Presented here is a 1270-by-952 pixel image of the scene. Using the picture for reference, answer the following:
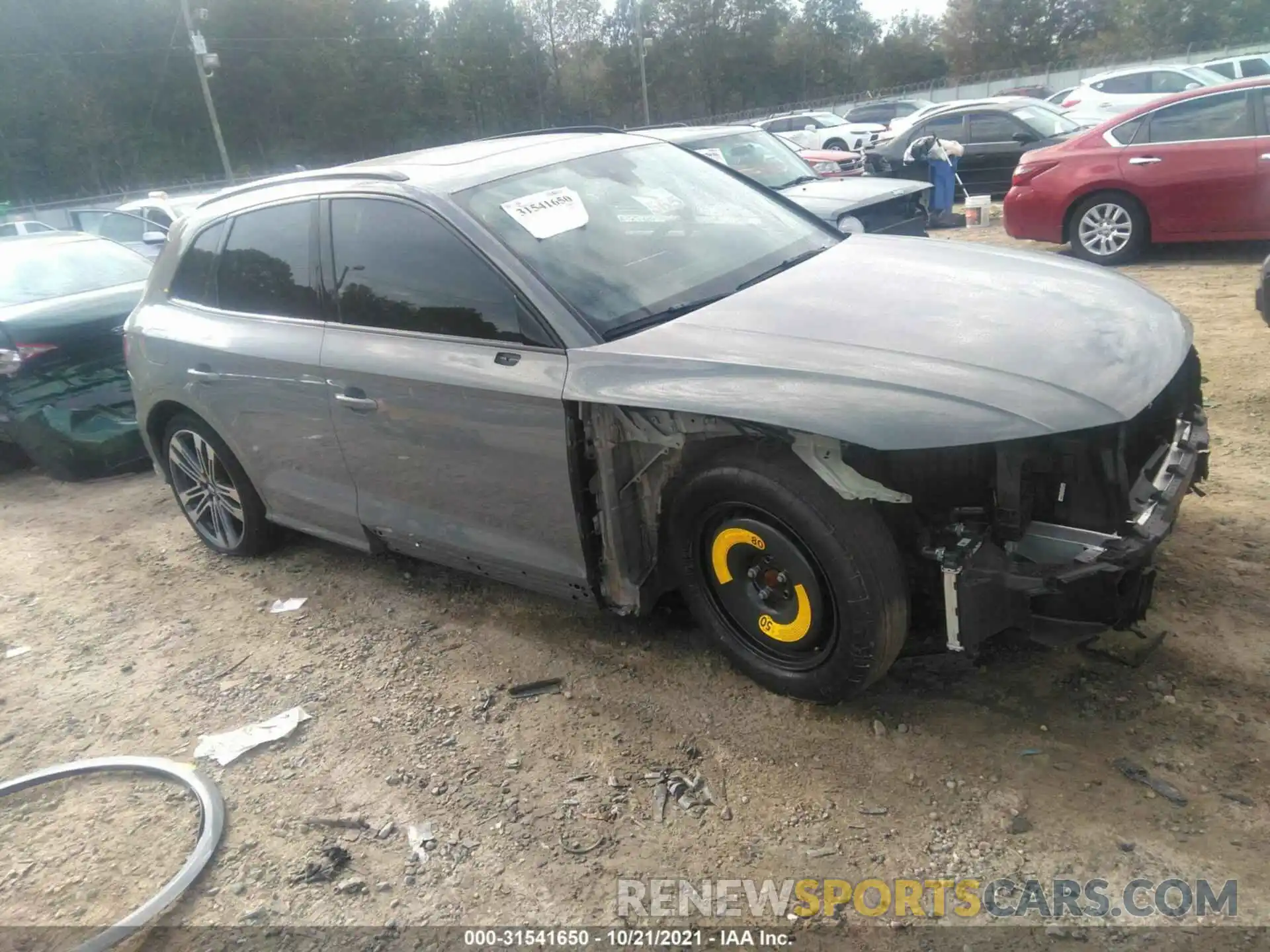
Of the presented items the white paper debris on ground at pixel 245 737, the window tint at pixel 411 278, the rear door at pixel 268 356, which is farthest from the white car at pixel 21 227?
the white paper debris on ground at pixel 245 737

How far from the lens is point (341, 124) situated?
180ft

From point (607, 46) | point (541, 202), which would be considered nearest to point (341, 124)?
point (607, 46)

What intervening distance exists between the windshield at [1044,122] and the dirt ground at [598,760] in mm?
10090

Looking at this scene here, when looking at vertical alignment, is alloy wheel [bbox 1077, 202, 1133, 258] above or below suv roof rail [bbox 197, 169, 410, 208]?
below

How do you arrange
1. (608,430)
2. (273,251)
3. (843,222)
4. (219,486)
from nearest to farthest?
(608,430) < (273,251) < (219,486) < (843,222)

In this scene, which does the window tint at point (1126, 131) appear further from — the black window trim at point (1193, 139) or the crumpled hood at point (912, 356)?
the crumpled hood at point (912, 356)

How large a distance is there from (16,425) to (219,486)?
2676 millimetres

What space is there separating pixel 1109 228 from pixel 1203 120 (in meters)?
1.09

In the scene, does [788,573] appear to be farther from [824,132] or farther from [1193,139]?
[824,132]

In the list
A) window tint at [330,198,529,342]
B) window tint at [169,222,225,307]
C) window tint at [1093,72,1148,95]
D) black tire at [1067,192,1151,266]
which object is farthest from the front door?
window tint at [1093,72,1148,95]

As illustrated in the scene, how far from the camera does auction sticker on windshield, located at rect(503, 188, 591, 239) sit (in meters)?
3.21

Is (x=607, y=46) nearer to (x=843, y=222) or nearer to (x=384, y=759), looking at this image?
(x=843, y=222)

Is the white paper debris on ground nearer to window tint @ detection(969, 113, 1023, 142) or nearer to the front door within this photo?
the front door

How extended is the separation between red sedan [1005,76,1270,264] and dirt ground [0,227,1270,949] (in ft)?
15.3
